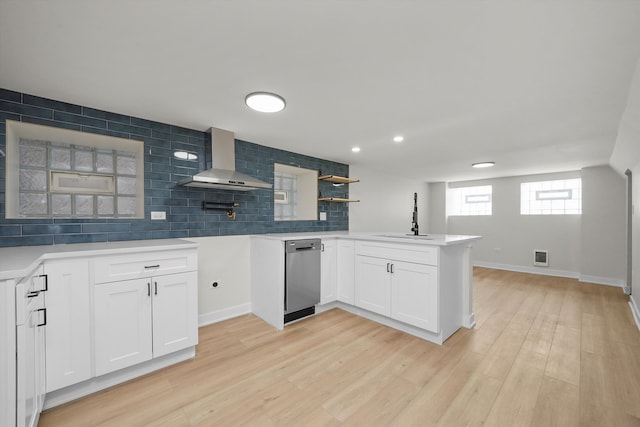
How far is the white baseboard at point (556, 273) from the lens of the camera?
4.40 m

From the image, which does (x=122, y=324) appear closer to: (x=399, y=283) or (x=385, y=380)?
→ (x=385, y=380)

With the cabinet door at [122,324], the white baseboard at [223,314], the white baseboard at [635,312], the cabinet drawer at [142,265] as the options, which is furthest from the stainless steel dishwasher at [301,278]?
the white baseboard at [635,312]

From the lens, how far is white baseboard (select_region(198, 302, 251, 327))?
9.09ft

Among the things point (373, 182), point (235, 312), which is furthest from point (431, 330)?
point (373, 182)

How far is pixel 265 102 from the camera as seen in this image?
204 cm

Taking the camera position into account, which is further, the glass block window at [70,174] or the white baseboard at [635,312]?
the white baseboard at [635,312]

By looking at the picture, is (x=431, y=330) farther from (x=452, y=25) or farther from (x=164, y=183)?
(x=164, y=183)

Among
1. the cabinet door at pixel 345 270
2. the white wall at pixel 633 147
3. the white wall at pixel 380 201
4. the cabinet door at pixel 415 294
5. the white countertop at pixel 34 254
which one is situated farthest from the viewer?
the white wall at pixel 380 201

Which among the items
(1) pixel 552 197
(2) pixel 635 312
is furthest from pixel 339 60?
(1) pixel 552 197

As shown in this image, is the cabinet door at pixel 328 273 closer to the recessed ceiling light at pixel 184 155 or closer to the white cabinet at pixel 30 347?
the recessed ceiling light at pixel 184 155

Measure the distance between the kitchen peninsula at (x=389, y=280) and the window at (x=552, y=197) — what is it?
13.1 feet

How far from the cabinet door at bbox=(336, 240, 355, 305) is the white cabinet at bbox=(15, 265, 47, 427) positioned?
254 cm

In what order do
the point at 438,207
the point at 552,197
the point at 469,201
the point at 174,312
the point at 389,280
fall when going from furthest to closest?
the point at 438,207 < the point at 469,201 < the point at 552,197 < the point at 389,280 < the point at 174,312

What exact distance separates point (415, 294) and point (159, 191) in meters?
2.71
